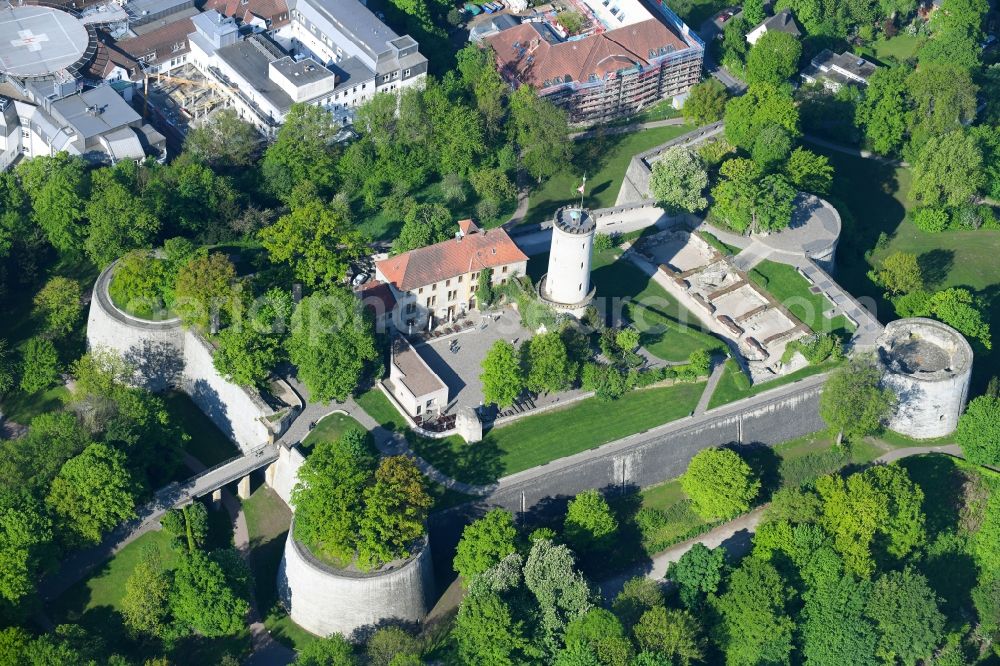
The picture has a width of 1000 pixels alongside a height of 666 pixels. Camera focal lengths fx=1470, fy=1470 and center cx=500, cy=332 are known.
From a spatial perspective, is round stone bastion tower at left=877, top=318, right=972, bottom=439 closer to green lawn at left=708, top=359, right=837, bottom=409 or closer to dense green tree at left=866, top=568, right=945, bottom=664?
green lawn at left=708, top=359, right=837, bottom=409

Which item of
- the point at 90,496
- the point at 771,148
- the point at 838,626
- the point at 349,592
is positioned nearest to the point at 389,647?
the point at 349,592

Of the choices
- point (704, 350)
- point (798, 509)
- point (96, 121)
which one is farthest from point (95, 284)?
point (798, 509)

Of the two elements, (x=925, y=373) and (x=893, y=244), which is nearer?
(x=925, y=373)

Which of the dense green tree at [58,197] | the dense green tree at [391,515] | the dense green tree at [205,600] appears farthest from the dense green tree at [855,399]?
the dense green tree at [58,197]

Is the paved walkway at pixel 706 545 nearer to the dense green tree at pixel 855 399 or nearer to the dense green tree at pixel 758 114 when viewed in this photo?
the dense green tree at pixel 855 399

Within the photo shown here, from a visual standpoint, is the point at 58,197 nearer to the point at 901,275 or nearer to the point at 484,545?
the point at 484,545

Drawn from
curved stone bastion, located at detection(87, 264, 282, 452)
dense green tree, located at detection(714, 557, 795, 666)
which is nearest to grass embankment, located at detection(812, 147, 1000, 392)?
dense green tree, located at detection(714, 557, 795, 666)

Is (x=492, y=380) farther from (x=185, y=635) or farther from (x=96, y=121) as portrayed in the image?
(x=96, y=121)
